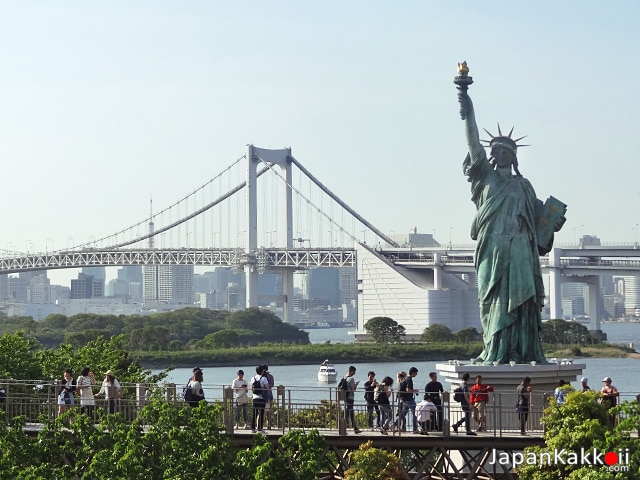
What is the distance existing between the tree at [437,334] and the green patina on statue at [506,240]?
66.3 m

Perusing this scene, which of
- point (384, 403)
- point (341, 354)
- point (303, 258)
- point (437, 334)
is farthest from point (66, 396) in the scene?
point (303, 258)

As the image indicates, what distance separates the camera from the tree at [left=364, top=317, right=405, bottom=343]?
294 feet

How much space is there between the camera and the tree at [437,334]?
289ft

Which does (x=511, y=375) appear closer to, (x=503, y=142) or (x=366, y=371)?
(x=503, y=142)

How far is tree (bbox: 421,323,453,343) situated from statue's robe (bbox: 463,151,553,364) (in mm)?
66385

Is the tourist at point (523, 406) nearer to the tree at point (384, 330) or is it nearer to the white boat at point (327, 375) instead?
the white boat at point (327, 375)

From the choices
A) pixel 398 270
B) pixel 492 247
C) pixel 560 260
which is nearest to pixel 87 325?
pixel 398 270

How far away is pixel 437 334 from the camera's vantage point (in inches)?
3484

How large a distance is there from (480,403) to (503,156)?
4917mm

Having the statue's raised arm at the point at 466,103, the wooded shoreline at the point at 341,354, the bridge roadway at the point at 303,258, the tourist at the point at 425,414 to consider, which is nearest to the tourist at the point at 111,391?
the tourist at the point at 425,414

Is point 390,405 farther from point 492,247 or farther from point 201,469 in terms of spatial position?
point 492,247

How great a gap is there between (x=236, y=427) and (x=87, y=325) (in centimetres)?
7745

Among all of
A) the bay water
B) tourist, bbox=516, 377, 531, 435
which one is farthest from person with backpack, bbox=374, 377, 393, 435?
the bay water

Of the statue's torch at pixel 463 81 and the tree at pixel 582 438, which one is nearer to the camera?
the tree at pixel 582 438
